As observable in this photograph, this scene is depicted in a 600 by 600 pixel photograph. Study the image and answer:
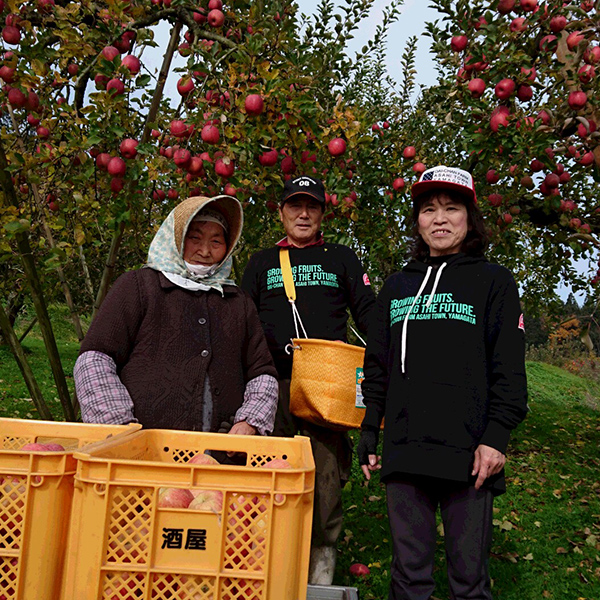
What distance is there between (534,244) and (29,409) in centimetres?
629

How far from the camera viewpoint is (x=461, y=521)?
183 centimetres

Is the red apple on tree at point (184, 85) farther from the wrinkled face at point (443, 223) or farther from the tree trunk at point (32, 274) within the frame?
the wrinkled face at point (443, 223)

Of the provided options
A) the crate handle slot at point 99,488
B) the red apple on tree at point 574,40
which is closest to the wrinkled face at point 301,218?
the crate handle slot at point 99,488

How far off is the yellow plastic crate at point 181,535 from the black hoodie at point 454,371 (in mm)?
850

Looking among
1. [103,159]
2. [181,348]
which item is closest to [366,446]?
[181,348]

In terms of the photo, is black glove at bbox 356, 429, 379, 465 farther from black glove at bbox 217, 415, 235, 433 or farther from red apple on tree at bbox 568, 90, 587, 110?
red apple on tree at bbox 568, 90, 587, 110

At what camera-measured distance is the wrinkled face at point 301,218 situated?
2768 millimetres

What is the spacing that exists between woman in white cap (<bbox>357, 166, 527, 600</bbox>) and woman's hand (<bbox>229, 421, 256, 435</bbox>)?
1.38 feet

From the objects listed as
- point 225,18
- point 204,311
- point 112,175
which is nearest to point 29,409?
point 112,175

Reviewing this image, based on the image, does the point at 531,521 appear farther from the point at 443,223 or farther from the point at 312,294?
the point at 443,223

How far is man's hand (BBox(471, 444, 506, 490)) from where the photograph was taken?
5.89 ft

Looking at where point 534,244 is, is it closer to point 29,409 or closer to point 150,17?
point 150,17

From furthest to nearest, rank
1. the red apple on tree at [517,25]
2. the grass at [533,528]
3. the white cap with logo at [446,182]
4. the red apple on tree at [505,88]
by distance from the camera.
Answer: the red apple on tree at [517,25] < the red apple on tree at [505,88] < the grass at [533,528] < the white cap with logo at [446,182]

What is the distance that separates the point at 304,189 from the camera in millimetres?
2697
